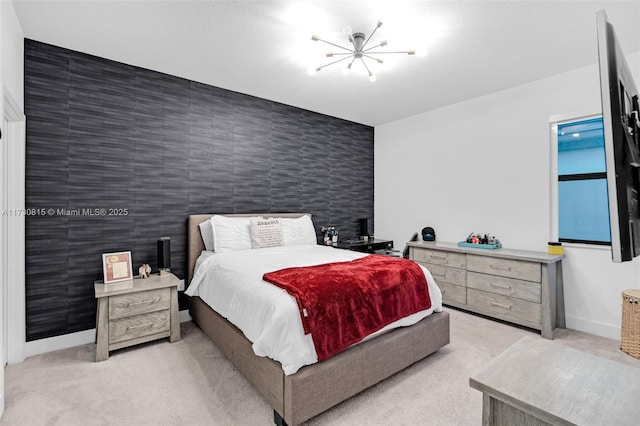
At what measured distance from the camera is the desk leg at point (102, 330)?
2.47 meters

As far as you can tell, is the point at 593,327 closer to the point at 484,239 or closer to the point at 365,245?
the point at 484,239

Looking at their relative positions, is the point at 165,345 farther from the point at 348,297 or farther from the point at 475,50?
the point at 475,50

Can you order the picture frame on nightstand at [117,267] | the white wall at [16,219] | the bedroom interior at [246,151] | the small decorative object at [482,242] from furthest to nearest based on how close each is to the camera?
the small decorative object at [482,242], the picture frame on nightstand at [117,267], the white wall at [16,219], the bedroom interior at [246,151]

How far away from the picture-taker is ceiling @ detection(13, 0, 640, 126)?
7.13ft

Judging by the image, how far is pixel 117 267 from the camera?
2.85m

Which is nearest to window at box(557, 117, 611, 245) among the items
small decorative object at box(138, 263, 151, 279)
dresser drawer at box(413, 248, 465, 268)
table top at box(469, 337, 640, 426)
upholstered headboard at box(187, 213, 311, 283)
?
dresser drawer at box(413, 248, 465, 268)

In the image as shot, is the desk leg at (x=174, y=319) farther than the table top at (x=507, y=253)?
No

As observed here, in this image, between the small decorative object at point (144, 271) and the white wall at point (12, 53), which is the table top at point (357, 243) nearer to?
the small decorative object at point (144, 271)

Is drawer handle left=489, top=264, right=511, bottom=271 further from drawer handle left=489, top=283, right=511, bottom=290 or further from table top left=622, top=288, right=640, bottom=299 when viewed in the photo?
table top left=622, top=288, right=640, bottom=299

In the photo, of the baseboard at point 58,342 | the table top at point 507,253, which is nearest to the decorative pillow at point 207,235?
the baseboard at point 58,342

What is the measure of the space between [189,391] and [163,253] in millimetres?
1384

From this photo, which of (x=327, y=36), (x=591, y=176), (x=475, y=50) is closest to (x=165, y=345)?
(x=327, y=36)

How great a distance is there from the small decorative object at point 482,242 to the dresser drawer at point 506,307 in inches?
20.2

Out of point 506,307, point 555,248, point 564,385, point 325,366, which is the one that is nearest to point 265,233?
point 325,366
